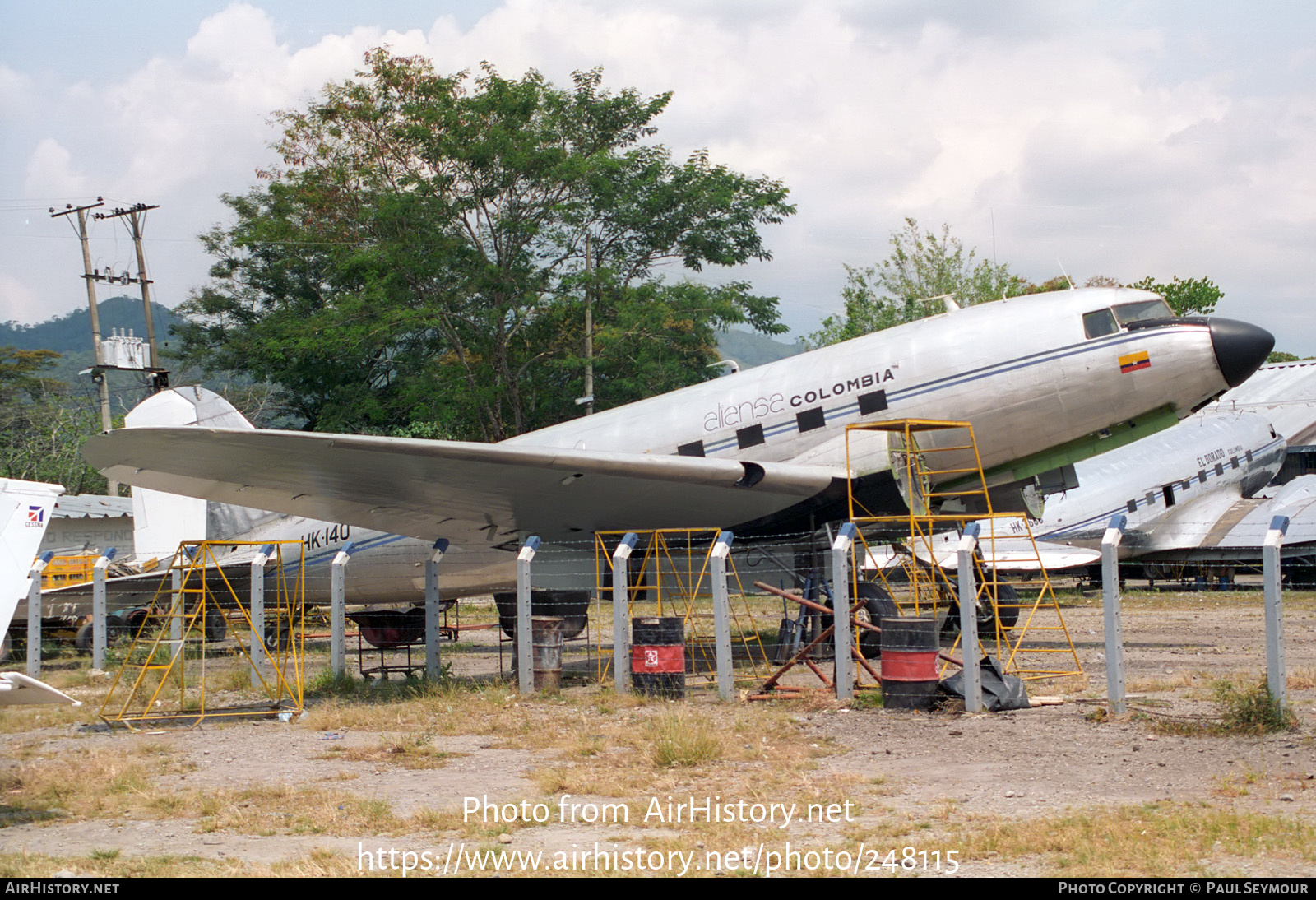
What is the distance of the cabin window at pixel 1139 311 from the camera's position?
45.2 feet

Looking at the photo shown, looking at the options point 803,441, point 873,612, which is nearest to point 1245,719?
point 873,612

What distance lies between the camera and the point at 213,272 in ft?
148

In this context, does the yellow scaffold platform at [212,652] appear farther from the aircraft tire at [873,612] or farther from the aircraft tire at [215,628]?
the aircraft tire at [873,612]

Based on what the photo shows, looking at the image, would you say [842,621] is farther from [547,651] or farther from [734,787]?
[734,787]

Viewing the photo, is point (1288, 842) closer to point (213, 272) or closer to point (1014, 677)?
point (1014, 677)

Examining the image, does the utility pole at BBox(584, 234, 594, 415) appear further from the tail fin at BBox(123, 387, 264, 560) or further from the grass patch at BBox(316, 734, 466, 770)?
the grass patch at BBox(316, 734, 466, 770)

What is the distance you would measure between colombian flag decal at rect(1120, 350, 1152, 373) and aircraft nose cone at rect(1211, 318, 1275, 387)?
2.45ft

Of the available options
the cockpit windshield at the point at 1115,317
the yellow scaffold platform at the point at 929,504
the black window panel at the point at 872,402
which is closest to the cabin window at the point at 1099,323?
the cockpit windshield at the point at 1115,317

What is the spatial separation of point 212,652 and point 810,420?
39.0 feet

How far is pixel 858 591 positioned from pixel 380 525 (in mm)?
6319

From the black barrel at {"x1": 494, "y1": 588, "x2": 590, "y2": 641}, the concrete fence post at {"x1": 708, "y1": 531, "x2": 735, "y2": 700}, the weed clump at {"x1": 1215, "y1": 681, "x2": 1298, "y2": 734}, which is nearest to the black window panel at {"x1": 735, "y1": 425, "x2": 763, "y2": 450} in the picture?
the black barrel at {"x1": 494, "y1": 588, "x2": 590, "y2": 641}

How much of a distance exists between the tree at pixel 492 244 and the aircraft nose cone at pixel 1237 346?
2224 centimetres

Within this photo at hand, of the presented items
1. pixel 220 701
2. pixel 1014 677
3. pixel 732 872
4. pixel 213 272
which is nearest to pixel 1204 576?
pixel 1014 677

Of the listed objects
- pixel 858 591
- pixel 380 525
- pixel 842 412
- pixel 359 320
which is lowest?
pixel 858 591
